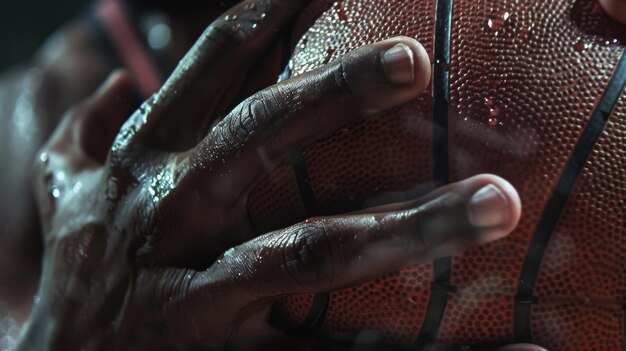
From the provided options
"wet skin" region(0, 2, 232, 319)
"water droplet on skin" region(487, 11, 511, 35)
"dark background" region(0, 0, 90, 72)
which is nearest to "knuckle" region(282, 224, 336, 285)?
"water droplet on skin" region(487, 11, 511, 35)

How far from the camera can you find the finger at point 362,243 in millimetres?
732

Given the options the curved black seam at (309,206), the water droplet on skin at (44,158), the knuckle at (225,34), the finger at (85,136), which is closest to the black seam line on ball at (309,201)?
the curved black seam at (309,206)

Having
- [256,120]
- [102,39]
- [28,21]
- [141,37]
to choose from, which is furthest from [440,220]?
[28,21]

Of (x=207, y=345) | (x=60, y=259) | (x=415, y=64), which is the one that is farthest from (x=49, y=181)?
(x=415, y=64)

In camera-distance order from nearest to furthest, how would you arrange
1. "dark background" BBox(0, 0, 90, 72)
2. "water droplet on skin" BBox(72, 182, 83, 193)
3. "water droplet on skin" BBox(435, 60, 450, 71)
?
"water droplet on skin" BBox(435, 60, 450, 71) < "water droplet on skin" BBox(72, 182, 83, 193) < "dark background" BBox(0, 0, 90, 72)

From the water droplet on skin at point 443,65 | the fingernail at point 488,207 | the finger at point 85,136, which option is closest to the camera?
the fingernail at point 488,207

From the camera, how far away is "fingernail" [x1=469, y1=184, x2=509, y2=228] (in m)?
0.72

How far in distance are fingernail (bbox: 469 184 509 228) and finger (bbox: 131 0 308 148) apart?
400mm

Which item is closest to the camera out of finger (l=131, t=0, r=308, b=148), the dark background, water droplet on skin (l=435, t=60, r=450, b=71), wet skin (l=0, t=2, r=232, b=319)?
water droplet on skin (l=435, t=60, r=450, b=71)

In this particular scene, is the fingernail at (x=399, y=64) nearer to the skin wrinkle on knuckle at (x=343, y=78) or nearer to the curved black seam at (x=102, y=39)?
the skin wrinkle on knuckle at (x=343, y=78)

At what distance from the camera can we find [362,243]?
79cm

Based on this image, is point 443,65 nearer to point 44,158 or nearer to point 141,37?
point 44,158

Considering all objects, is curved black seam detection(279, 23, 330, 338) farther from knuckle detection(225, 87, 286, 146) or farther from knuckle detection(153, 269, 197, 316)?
knuckle detection(153, 269, 197, 316)

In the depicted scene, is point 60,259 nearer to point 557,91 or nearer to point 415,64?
point 415,64
